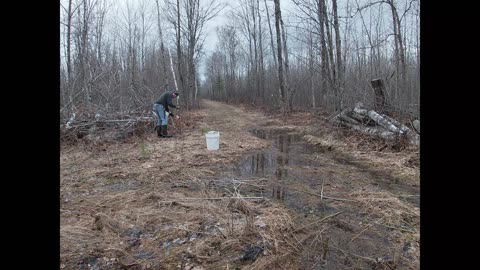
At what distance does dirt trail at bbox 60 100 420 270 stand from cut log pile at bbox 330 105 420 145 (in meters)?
0.89

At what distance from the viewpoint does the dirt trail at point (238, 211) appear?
2.98m

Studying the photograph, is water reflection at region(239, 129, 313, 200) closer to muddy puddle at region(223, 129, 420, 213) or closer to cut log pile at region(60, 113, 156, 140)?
muddy puddle at region(223, 129, 420, 213)

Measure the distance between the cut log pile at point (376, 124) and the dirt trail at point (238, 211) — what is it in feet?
2.92

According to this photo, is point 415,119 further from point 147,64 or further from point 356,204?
point 147,64

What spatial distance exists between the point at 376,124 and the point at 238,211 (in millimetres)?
6665

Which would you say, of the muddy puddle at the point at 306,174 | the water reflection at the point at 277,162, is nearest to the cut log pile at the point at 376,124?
the muddy puddle at the point at 306,174

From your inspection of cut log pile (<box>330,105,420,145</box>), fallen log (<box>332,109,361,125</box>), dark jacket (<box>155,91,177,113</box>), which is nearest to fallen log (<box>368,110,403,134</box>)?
cut log pile (<box>330,105,420,145</box>)

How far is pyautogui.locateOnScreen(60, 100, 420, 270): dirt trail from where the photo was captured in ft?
9.77

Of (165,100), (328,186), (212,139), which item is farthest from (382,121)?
(165,100)

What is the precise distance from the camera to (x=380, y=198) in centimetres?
443

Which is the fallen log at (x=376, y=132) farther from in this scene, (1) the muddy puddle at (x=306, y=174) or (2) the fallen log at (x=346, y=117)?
(1) the muddy puddle at (x=306, y=174)

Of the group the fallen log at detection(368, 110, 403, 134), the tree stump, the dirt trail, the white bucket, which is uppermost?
the tree stump

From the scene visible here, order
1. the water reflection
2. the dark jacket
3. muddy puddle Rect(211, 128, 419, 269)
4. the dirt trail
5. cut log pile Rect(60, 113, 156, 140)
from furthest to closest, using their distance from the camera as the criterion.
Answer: the dark jacket
cut log pile Rect(60, 113, 156, 140)
the water reflection
muddy puddle Rect(211, 128, 419, 269)
the dirt trail

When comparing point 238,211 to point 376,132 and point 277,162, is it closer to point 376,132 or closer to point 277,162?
point 277,162
